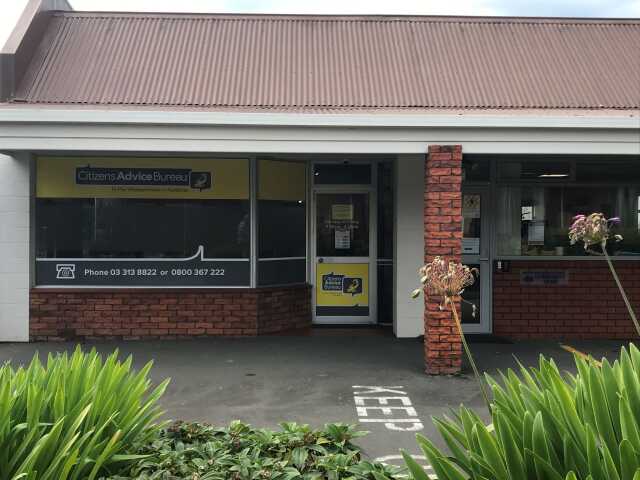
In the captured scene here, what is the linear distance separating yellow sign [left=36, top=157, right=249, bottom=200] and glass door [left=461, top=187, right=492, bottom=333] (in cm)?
344

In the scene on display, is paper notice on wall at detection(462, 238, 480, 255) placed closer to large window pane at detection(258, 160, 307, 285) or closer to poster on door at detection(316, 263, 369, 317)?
poster on door at detection(316, 263, 369, 317)

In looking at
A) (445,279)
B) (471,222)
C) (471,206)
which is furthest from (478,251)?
(445,279)

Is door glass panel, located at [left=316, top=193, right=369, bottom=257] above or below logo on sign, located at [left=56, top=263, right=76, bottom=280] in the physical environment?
above

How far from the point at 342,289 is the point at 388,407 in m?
4.27

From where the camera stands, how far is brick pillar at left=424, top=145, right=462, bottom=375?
7578mm

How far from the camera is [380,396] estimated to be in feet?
22.6

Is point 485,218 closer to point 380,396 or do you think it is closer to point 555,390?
point 380,396

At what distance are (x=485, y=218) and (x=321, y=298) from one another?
2.93 meters

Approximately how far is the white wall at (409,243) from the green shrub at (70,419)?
6.44 m

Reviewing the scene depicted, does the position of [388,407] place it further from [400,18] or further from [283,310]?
[400,18]

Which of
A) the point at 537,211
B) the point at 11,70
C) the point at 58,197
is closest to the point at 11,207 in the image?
the point at 58,197

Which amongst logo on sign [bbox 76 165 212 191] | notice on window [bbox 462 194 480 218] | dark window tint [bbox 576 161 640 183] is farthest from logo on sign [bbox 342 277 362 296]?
dark window tint [bbox 576 161 640 183]

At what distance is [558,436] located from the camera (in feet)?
9.13

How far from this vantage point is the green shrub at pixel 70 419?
2.88m
